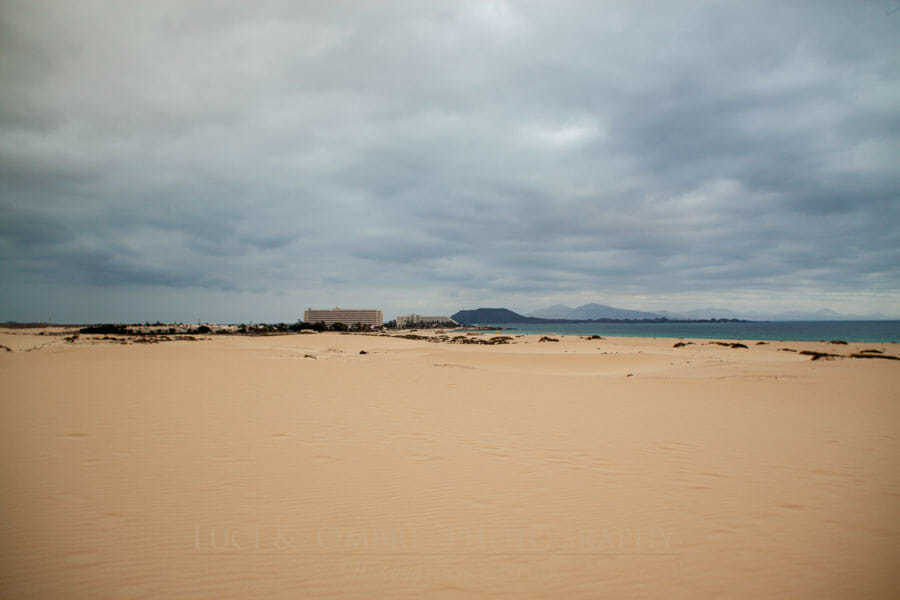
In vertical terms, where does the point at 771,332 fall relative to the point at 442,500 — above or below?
above

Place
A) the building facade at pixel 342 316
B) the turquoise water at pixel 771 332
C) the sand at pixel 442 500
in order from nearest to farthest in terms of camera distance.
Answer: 1. the sand at pixel 442 500
2. the turquoise water at pixel 771 332
3. the building facade at pixel 342 316

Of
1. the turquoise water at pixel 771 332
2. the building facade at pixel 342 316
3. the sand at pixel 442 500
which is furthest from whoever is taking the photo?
the building facade at pixel 342 316

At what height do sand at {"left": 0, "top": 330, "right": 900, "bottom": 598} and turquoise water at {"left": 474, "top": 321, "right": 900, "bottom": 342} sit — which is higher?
turquoise water at {"left": 474, "top": 321, "right": 900, "bottom": 342}

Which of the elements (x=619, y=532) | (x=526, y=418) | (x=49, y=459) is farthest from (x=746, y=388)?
(x=49, y=459)

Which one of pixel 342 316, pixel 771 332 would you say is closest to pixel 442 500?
pixel 771 332

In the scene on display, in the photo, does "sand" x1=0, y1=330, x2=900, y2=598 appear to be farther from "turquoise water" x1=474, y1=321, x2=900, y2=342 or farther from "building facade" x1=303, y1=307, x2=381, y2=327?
"building facade" x1=303, y1=307, x2=381, y2=327

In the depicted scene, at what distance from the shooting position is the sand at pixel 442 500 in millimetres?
3268

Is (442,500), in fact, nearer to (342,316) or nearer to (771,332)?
(771,332)

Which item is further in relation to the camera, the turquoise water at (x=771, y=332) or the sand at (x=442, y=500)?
the turquoise water at (x=771, y=332)

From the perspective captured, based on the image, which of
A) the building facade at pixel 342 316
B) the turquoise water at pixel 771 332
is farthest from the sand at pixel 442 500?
the building facade at pixel 342 316

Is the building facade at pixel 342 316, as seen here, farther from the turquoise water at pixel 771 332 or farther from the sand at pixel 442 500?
the sand at pixel 442 500

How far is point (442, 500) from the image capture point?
4.68 meters

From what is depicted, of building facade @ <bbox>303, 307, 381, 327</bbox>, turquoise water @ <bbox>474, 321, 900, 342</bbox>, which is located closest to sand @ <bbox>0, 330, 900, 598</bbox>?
turquoise water @ <bbox>474, 321, 900, 342</bbox>

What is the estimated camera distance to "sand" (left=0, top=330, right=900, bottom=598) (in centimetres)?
327
